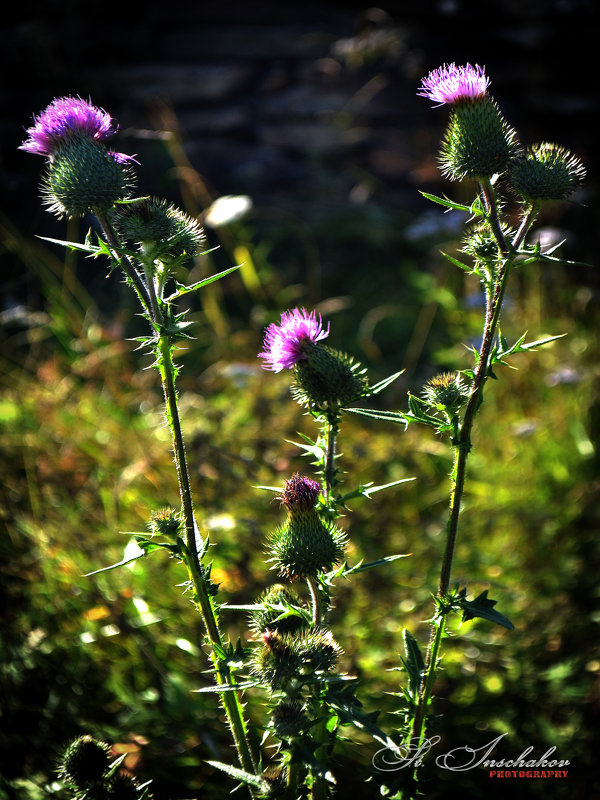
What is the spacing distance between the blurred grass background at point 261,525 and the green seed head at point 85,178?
1.25 m

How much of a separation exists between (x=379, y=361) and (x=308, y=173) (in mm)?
2517

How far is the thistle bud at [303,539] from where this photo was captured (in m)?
1.62

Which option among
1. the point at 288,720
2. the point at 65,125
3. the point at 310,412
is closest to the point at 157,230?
the point at 65,125

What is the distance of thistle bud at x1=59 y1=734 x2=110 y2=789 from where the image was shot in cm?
164

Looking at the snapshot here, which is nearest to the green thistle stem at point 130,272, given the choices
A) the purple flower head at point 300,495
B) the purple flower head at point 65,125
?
the purple flower head at point 65,125

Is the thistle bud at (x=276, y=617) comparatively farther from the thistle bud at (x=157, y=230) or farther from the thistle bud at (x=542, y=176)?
the thistle bud at (x=542, y=176)

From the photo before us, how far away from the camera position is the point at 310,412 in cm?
166

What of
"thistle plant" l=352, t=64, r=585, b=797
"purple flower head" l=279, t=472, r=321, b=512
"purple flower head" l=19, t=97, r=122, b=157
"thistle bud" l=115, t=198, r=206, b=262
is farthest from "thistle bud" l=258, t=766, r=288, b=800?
"purple flower head" l=19, t=97, r=122, b=157

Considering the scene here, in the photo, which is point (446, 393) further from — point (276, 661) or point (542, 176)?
point (276, 661)

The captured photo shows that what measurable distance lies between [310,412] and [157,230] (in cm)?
56

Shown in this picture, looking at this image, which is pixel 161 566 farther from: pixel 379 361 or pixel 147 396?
pixel 379 361

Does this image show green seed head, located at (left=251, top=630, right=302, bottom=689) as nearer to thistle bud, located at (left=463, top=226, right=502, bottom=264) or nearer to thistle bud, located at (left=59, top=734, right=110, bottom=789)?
thistle bud, located at (left=59, top=734, right=110, bottom=789)

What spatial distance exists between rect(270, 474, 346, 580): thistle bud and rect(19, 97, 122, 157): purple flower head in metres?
1.02

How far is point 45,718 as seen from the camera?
100 inches
